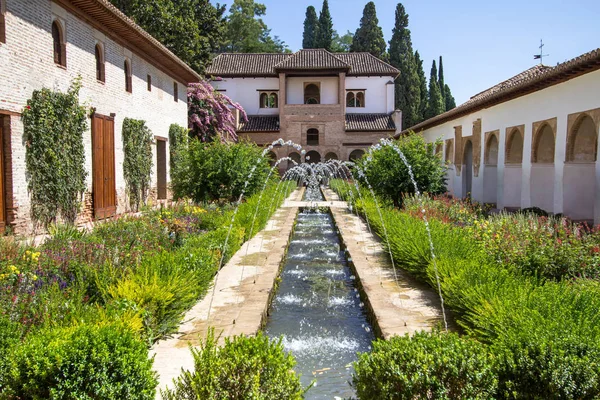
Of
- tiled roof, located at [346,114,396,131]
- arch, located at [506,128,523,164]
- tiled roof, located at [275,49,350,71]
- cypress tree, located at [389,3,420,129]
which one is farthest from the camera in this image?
cypress tree, located at [389,3,420,129]

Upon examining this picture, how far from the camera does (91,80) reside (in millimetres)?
12750

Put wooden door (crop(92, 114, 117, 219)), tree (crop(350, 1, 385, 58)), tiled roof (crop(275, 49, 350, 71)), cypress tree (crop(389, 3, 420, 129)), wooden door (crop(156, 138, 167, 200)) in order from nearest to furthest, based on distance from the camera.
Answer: wooden door (crop(92, 114, 117, 219)), wooden door (crop(156, 138, 167, 200)), tiled roof (crop(275, 49, 350, 71)), cypress tree (crop(389, 3, 420, 129)), tree (crop(350, 1, 385, 58))

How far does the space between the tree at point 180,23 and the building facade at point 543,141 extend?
12315 millimetres

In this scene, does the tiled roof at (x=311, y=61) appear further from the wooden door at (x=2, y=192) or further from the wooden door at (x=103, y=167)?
the wooden door at (x=2, y=192)

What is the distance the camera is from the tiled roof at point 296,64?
3531 cm

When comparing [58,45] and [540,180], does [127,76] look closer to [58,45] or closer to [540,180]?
[58,45]

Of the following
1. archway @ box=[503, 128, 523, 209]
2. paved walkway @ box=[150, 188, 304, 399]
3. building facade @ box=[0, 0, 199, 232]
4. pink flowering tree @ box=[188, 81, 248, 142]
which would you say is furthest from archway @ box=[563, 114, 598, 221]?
pink flowering tree @ box=[188, 81, 248, 142]

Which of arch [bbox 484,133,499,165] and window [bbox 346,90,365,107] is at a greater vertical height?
window [bbox 346,90,365,107]

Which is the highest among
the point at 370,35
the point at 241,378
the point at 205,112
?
the point at 370,35

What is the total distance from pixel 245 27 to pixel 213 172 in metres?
35.1

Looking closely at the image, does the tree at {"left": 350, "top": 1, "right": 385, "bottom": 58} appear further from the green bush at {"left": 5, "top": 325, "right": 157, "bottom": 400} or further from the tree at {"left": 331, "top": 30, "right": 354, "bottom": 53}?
the green bush at {"left": 5, "top": 325, "right": 157, "bottom": 400}

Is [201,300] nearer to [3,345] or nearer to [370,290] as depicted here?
[370,290]

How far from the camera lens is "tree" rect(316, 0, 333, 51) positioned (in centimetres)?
4831

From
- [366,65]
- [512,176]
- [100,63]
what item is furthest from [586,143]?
[366,65]
